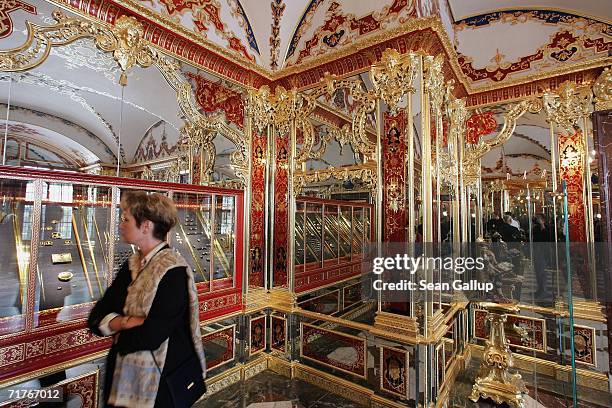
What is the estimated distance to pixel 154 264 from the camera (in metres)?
1.27

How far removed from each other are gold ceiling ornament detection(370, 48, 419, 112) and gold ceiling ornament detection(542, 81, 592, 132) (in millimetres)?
2048

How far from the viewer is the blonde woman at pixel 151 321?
46.9 inches

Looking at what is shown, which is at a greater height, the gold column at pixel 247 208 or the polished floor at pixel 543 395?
the gold column at pixel 247 208

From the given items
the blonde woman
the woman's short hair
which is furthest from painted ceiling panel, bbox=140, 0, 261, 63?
the blonde woman

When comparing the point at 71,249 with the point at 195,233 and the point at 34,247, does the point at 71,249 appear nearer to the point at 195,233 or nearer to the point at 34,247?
the point at 34,247

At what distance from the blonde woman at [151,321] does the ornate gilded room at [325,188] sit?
979mm

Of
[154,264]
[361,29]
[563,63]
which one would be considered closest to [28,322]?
[154,264]

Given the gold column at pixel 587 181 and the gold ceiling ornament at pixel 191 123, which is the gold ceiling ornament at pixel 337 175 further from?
the gold column at pixel 587 181

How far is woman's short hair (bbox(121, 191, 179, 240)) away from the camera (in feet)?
4.34

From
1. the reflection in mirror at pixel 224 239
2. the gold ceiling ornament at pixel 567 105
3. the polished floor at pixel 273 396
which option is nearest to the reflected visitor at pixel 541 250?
the gold ceiling ornament at pixel 567 105

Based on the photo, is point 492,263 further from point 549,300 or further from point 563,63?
point 563,63

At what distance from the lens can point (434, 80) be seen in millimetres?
2689

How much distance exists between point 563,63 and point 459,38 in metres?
1.15

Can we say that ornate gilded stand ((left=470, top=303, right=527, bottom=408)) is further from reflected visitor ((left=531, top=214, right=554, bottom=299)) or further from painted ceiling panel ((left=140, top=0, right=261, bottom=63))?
painted ceiling panel ((left=140, top=0, right=261, bottom=63))
